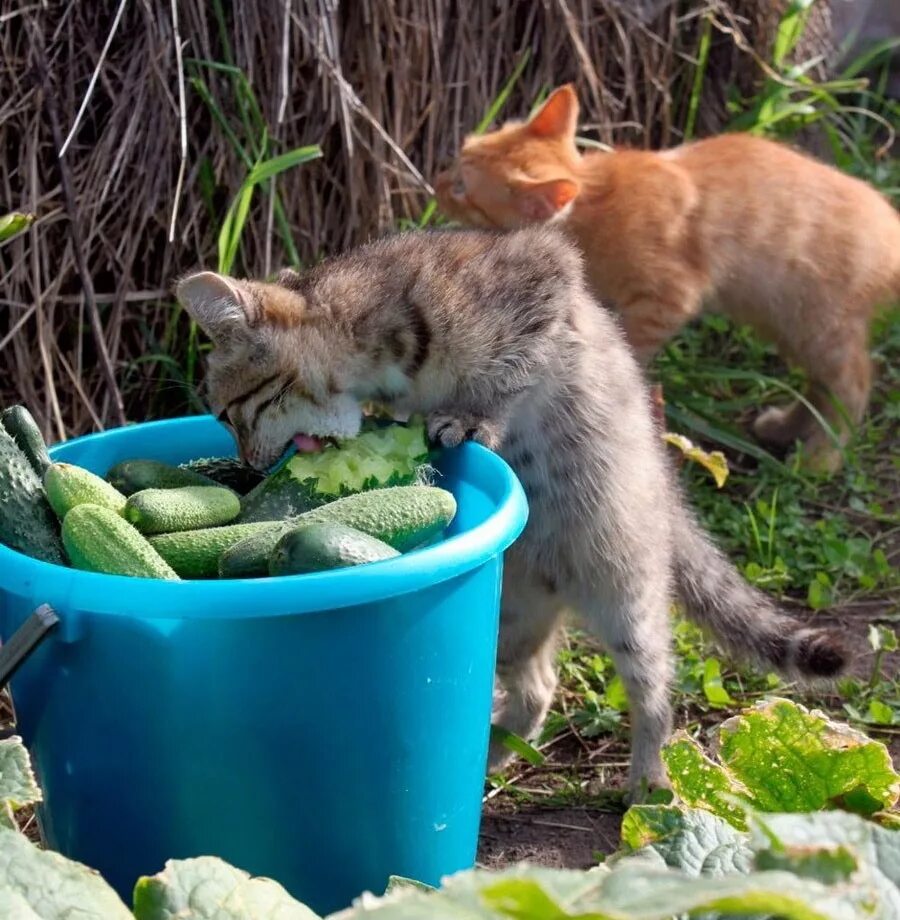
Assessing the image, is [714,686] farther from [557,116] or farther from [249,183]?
[557,116]

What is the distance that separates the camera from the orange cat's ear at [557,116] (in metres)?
3.97

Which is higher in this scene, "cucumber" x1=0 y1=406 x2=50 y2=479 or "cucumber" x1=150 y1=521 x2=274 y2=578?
"cucumber" x1=0 y1=406 x2=50 y2=479

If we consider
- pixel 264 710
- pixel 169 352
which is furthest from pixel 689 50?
pixel 264 710

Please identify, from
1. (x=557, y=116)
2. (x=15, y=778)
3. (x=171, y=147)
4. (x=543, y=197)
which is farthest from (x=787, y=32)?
(x=15, y=778)

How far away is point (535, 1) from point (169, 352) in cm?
195

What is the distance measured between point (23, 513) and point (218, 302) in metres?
0.65

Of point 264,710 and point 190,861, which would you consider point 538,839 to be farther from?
point 190,861

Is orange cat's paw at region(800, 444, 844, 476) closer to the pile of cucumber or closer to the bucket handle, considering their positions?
the pile of cucumber

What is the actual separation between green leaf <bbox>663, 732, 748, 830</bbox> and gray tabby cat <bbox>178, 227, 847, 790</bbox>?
3.07ft

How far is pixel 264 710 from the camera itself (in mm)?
1798

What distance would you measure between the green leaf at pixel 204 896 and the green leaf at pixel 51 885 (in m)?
0.04

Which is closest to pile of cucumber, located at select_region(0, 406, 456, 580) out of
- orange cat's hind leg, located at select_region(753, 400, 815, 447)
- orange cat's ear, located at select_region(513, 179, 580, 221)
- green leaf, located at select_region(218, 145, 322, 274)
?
green leaf, located at select_region(218, 145, 322, 274)

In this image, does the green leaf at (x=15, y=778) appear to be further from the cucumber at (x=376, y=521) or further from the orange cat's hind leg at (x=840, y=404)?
the orange cat's hind leg at (x=840, y=404)

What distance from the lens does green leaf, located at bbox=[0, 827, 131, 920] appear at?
131cm
